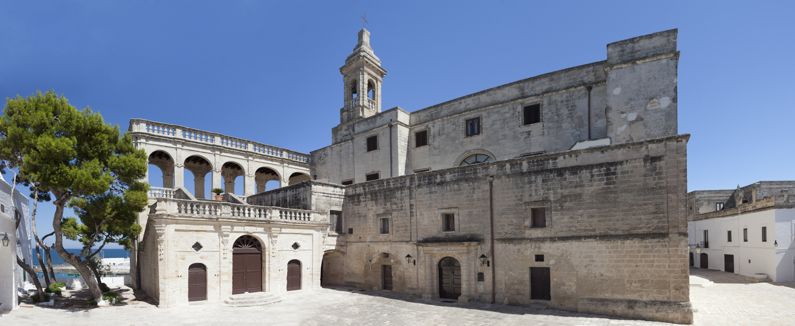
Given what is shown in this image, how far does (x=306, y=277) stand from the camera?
20.5 m

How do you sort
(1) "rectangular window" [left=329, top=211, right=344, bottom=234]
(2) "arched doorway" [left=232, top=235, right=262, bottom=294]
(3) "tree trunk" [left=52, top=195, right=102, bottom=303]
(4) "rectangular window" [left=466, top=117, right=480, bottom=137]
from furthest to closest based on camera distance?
(4) "rectangular window" [left=466, top=117, right=480, bottom=137] → (1) "rectangular window" [left=329, top=211, right=344, bottom=234] → (2) "arched doorway" [left=232, top=235, right=262, bottom=294] → (3) "tree trunk" [left=52, top=195, right=102, bottom=303]

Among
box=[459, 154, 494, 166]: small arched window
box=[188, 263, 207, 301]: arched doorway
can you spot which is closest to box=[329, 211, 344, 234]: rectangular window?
box=[188, 263, 207, 301]: arched doorway

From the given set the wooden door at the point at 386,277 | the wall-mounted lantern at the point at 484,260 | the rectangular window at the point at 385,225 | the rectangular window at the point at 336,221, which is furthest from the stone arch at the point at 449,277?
the rectangular window at the point at 336,221

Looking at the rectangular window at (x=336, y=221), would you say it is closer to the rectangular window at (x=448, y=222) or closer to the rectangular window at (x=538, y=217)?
the rectangular window at (x=448, y=222)

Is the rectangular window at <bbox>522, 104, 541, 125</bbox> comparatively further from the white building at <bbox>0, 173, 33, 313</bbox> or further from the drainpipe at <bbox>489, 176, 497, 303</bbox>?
the white building at <bbox>0, 173, 33, 313</bbox>

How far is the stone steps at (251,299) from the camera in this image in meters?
16.9

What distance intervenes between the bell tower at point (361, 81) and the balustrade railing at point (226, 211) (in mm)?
10910

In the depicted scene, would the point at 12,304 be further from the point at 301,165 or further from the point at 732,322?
the point at 732,322

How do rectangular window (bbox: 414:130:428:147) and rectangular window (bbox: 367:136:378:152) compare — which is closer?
rectangular window (bbox: 414:130:428:147)

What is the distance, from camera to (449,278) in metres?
18.9

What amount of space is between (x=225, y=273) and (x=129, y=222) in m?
4.49

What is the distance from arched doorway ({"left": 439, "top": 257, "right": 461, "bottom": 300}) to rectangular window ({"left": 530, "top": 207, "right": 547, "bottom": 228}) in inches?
162

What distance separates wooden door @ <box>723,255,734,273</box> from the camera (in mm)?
29547

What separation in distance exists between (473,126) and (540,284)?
35.0 feet
